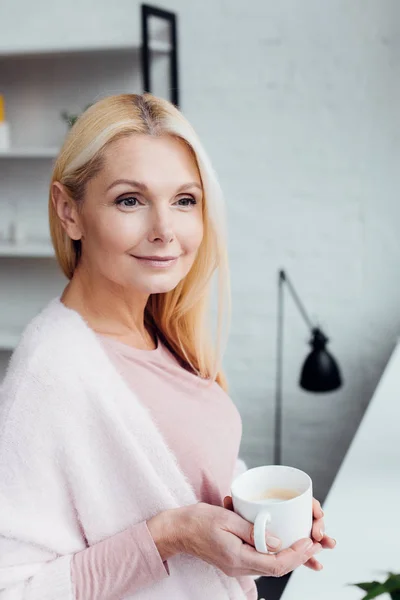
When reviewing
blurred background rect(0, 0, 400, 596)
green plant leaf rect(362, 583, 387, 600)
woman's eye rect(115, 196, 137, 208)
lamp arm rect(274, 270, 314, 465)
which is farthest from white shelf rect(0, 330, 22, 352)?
green plant leaf rect(362, 583, 387, 600)

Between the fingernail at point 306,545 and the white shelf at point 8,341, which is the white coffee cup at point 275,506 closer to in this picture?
the fingernail at point 306,545

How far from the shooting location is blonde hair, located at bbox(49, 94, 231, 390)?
904 mm

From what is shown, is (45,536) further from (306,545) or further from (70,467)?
(306,545)

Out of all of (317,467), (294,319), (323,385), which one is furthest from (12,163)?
(317,467)

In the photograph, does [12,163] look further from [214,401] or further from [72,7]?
[214,401]

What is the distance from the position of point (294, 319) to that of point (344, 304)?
201 mm

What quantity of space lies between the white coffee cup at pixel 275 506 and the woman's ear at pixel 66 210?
0.37 m

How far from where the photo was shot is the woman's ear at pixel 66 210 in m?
0.95

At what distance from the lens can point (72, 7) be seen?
9.45 ft

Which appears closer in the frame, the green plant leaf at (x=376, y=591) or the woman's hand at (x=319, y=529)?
the green plant leaf at (x=376, y=591)

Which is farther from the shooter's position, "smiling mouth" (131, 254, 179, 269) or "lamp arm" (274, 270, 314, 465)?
"lamp arm" (274, 270, 314, 465)

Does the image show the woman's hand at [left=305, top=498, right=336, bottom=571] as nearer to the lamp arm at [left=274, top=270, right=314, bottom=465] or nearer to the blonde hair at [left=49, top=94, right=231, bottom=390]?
the blonde hair at [left=49, top=94, right=231, bottom=390]

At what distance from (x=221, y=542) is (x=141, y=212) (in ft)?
1.28

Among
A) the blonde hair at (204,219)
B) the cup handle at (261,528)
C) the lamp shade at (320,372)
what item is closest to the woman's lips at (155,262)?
the blonde hair at (204,219)
